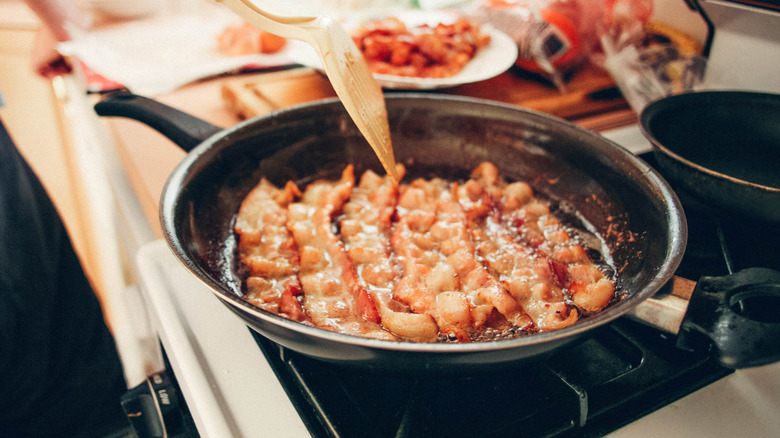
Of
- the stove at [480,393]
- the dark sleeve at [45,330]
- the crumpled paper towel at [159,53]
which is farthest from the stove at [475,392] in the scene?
the crumpled paper towel at [159,53]

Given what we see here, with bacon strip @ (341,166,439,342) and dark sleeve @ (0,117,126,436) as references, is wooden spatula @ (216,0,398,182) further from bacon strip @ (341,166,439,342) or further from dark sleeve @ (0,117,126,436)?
dark sleeve @ (0,117,126,436)

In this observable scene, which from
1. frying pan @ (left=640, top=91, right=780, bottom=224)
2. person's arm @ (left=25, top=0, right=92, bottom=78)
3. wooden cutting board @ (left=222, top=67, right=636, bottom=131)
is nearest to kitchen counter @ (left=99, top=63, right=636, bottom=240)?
wooden cutting board @ (left=222, top=67, right=636, bottom=131)

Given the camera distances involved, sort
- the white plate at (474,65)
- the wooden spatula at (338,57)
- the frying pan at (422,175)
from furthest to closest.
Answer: the white plate at (474,65), the wooden spatula at (338,57), the frying pan at (422,175)

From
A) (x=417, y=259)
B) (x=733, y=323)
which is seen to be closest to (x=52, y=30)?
(x=417, y=259)

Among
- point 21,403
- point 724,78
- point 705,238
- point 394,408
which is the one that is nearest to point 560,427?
point 394,408

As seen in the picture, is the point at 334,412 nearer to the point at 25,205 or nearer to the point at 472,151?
the point at 472,151

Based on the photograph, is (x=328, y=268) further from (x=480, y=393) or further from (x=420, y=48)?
(x=420, y=48)

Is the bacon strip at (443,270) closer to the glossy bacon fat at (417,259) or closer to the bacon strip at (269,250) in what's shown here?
the glossy bacon fat at (417,259)
